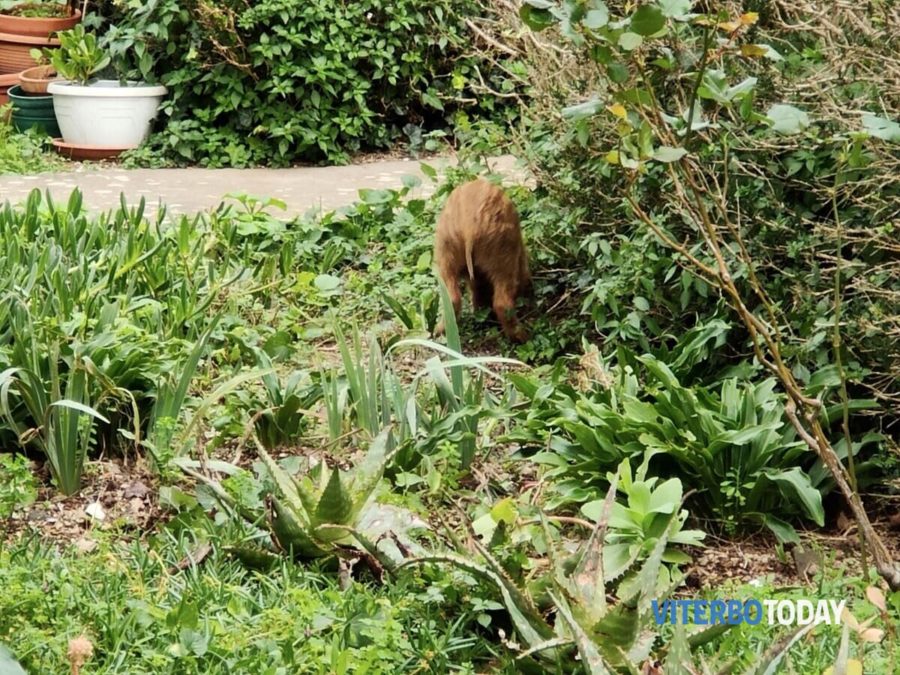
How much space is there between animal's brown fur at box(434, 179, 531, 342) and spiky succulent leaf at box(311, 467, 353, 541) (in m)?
2.48

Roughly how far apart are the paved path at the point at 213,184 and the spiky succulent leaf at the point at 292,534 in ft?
15.6

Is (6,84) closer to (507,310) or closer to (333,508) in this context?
(507,310)

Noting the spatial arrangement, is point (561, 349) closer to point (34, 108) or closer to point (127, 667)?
point (127, 667)

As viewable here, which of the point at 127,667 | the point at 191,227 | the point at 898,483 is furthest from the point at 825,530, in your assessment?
the point at 191,227

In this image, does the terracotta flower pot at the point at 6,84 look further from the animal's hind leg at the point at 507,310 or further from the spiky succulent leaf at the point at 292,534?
the spiky succulent leaf at the point at 292,534

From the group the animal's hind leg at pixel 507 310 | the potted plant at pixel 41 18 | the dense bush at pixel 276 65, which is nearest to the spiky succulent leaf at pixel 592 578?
the animal's hind leg at pixel 507 310

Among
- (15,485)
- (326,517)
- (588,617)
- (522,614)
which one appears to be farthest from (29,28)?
(588,617)

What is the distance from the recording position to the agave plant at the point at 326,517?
3.95 m

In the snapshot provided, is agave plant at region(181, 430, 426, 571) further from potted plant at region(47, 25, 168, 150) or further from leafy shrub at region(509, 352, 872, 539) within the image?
potted plant at region(47, 25, 168, 150)

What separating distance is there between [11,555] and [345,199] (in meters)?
5.61

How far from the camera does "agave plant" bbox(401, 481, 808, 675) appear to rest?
3268 millimetres

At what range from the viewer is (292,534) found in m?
3.99

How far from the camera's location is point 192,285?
6.29 m

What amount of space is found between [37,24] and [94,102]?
1.67 metres
